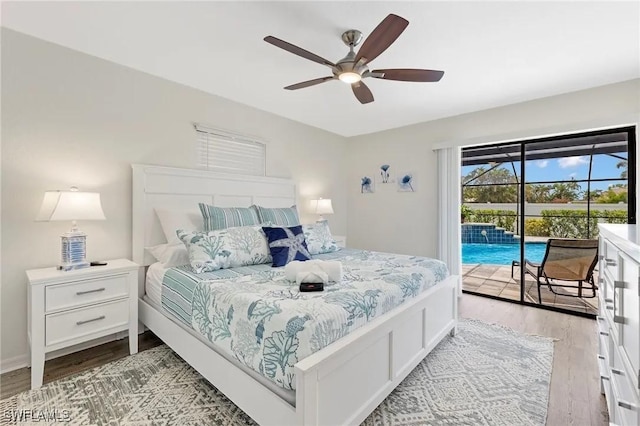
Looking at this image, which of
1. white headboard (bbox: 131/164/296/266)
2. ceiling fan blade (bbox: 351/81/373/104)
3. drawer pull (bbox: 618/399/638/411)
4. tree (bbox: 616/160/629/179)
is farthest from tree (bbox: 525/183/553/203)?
white headboard (bbox: 131/164/296/266)

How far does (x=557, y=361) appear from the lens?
2.33 metres

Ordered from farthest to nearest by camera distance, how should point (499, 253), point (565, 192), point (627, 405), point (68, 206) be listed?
point (499, 253)
point (565, 192)
point (68, 206)
point (627, 405)

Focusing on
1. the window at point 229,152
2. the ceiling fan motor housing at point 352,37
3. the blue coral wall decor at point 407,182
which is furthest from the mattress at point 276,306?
the blue coral wall decor at point 407,182

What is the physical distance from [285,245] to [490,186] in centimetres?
359

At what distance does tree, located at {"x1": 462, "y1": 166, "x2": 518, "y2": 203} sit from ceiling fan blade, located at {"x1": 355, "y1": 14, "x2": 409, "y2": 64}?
3186 millimetres

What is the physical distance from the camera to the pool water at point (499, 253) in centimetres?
375

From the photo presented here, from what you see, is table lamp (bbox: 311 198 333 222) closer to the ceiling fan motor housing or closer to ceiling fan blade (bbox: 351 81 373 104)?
ceiling fan blade (bbox: 351 81 373 104)

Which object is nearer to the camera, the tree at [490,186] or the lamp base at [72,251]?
the lamp base at [72,251]

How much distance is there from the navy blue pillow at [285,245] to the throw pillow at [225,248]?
0.09 m

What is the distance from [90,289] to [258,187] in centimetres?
202

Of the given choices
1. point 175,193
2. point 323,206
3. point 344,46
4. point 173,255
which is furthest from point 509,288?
point 175,193

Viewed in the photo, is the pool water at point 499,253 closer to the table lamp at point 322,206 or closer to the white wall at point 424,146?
the white wall at point 424,146

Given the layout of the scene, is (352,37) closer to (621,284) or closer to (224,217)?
(224,217)

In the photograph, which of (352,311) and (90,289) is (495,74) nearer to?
(352,311)
